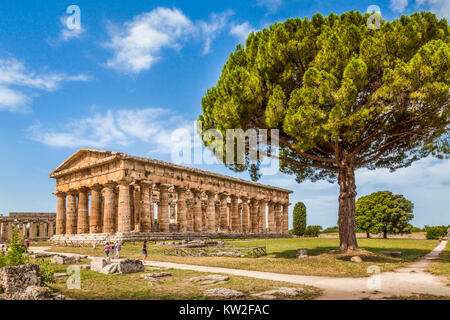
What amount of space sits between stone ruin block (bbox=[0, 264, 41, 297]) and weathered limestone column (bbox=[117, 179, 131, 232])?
26.2 meters

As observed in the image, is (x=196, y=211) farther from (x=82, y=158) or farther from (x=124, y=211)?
(x=82, y=158)

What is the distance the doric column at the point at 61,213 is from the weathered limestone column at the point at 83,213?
453cm

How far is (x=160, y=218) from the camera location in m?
40.0

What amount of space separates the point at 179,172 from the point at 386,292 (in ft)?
111

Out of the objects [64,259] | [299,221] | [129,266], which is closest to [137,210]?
[64,259]

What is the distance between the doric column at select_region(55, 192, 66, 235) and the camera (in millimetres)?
44931

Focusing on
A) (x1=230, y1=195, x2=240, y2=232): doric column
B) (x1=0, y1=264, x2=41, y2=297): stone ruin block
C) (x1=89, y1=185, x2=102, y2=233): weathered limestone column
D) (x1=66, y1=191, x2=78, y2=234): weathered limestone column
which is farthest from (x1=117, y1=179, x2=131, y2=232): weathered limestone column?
(x1=0, y1=264, x2=41, y2=297): stone ruin block

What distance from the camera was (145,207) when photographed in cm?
3875

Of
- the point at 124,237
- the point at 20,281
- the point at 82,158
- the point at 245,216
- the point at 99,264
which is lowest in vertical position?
the point at 124,237

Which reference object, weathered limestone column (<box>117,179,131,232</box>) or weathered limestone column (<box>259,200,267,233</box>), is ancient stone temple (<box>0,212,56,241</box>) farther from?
weathered limestone column (<box>259,200,267,233</box>)

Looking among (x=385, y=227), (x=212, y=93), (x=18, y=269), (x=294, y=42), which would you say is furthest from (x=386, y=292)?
(x=385, y=227)

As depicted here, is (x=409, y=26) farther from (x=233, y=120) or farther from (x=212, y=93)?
(x=212, y=93)

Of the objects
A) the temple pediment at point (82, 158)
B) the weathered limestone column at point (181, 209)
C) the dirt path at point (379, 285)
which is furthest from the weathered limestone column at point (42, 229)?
the dirt path at point (379, 285)

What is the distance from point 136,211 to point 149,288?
32.1 m
